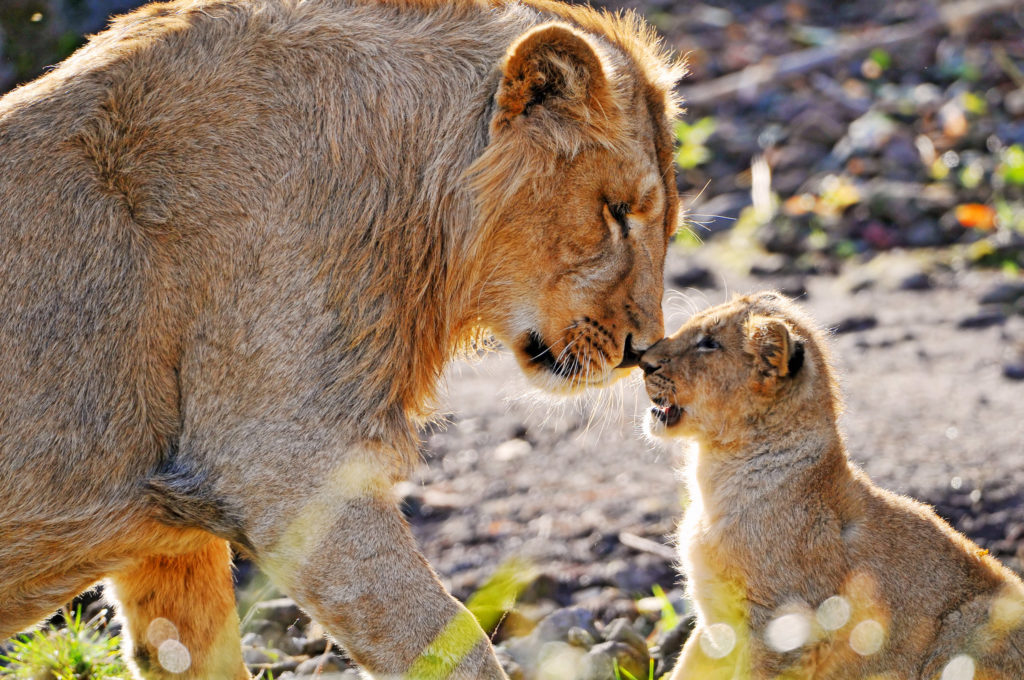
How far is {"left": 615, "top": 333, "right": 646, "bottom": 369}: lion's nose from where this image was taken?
457 centimetres

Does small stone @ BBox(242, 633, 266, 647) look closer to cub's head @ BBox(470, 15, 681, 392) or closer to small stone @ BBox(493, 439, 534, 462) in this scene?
cub's head @ BBox(470, 15, 681, 392)

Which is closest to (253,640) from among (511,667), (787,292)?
(511,667)

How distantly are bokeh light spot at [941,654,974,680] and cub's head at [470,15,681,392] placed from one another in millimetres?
1482

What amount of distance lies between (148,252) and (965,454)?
4192 millimetres

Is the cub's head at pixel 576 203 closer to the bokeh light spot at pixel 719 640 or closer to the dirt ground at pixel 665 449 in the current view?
the dirt ground at pixel 665 449

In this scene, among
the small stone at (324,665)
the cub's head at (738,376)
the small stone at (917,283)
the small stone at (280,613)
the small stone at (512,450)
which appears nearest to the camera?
the cub's head at (738,376)

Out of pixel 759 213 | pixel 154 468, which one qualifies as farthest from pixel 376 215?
pixel 759 213

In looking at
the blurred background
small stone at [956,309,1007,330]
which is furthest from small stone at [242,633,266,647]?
small stone at [956,309,1007,330]

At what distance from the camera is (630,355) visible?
4.59m

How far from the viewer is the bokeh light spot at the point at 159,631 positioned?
14.8ft

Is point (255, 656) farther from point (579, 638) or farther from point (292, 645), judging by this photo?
point (579, 638)

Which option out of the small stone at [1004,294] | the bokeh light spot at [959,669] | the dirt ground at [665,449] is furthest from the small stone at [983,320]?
the bokeh light spot at [959,669]

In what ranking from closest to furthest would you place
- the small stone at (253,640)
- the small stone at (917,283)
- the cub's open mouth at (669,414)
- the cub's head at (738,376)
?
the cub's head at (738,376)
the cub's open mouth at (669,414)
the small stone at (253,640)
the small stone at (917,283)

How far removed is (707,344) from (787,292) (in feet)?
14.1
